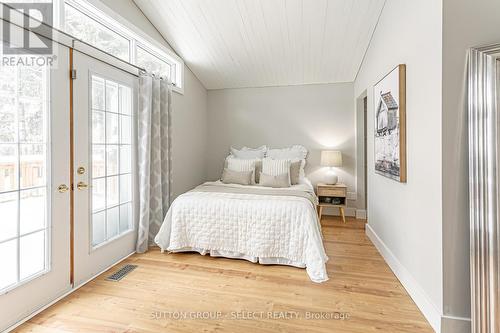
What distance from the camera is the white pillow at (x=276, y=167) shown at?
3.86m

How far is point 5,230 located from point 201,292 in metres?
1.42

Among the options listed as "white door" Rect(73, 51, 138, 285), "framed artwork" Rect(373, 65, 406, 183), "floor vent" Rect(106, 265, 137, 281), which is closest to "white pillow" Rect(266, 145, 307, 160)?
"framed artwork" Rect(373, 65, 406, 183)

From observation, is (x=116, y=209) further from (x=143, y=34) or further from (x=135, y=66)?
(x=143, y=34)

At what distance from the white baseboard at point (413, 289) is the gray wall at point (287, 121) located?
1.92 meters

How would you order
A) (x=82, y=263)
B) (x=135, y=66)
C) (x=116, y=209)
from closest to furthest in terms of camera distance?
(x=82, y=263), (x=116, y=209), (x=135, y=66)

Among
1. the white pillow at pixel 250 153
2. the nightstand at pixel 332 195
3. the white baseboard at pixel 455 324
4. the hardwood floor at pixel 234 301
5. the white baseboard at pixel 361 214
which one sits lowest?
the hardwood floor at pixel 234 301

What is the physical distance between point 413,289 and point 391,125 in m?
1.43

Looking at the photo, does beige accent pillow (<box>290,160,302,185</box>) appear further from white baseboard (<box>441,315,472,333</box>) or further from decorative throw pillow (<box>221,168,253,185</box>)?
white baseboard (<box>441,315,472,333</box>)

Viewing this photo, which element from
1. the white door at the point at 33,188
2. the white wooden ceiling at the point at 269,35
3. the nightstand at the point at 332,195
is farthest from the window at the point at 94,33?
the nightstand at the point at 332,195

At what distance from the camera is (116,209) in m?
2.65

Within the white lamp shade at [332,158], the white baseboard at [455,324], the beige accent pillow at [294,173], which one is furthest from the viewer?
A: the white lamp shade at [332,158]

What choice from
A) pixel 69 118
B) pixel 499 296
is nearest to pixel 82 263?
pixel 69 118

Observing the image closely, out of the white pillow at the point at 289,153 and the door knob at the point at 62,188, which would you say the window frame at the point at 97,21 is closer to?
the door knob at the point at 62,188

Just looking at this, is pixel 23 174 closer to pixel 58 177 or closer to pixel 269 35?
pixel 58 177
